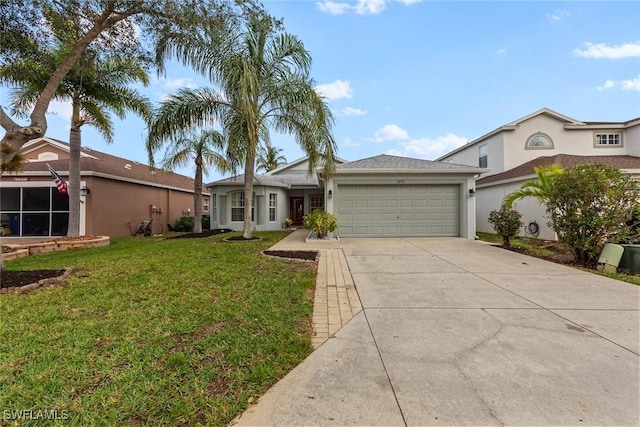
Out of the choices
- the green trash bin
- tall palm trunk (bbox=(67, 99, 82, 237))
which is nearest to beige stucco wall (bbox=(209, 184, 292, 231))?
tall palm trunk (bbox=(67, 99, 82, 237))

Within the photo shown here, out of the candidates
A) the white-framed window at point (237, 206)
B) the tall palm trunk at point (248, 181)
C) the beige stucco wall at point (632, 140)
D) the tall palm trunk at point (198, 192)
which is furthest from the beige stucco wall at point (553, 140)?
the tall palm trunk at point (198, 192)

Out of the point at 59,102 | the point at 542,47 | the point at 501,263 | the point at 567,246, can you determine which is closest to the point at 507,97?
the point at 542,47

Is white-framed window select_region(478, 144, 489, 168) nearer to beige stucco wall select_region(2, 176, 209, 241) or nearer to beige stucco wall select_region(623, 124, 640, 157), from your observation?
beige stucco wall select_region(623, 124, 640, 157)

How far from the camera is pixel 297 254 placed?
8359mm

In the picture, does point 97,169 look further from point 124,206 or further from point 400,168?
point 400,168

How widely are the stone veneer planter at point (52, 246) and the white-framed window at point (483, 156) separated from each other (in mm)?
19962

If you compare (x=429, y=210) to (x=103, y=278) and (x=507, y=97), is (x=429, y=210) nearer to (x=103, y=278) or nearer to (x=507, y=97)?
(x=507, y=97)

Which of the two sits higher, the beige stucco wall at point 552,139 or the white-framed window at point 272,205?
the beige stucco wall at point 552,139

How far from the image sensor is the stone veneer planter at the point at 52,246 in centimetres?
885

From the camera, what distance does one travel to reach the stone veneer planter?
885 cm

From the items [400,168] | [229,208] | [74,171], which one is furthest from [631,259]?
[229,208]

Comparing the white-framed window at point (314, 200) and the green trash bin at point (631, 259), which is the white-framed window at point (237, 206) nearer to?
the white-framed window at point (314, 200)

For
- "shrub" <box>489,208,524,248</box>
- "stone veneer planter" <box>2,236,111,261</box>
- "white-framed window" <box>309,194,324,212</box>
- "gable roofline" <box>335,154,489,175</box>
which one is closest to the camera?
"stone veneer planter" <box>2,236,111,261</box>

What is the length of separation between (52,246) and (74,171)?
8.71ft
